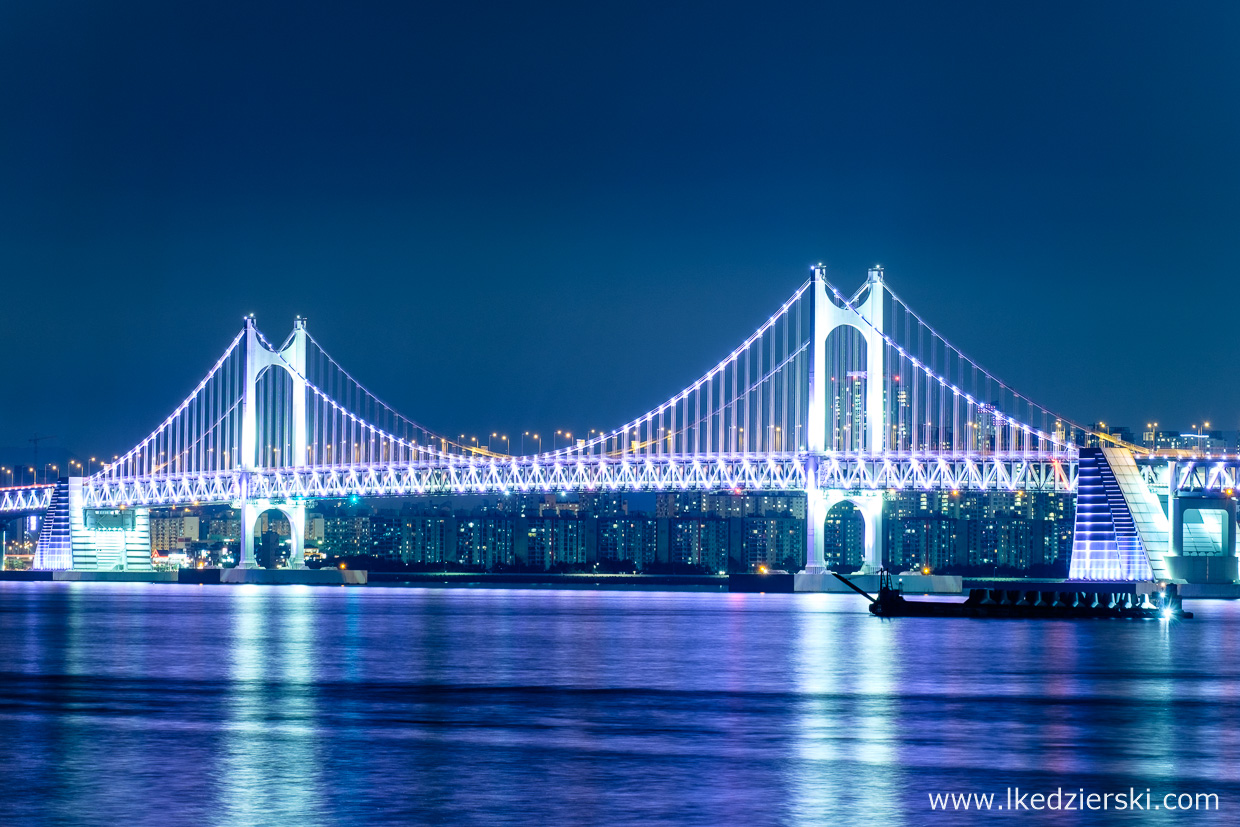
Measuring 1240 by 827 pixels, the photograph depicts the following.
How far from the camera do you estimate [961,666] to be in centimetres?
2967

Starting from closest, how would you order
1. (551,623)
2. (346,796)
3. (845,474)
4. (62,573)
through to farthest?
1. (346,796)
2. (551,623)
3. (845,474)
4. (62,573)

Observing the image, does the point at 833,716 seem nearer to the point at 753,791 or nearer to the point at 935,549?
the point at 753,791

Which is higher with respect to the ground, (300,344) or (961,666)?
(300,344)

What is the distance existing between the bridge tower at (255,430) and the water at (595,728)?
2321 inches

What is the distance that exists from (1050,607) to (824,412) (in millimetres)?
23053

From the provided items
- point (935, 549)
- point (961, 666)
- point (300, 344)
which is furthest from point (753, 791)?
point (935, 549)

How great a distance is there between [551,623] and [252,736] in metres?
31.4

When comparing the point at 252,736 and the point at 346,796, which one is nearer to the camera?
the point at 346,796

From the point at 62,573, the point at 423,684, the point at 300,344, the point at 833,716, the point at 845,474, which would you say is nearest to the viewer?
the point at 833,716

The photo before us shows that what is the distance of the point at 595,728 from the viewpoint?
1881 centimetres

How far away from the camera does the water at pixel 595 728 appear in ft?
44.1

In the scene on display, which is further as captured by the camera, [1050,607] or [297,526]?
[297,526]

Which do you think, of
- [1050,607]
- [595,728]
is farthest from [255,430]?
[595,728]

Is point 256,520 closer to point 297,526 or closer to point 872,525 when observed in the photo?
point 297,526
